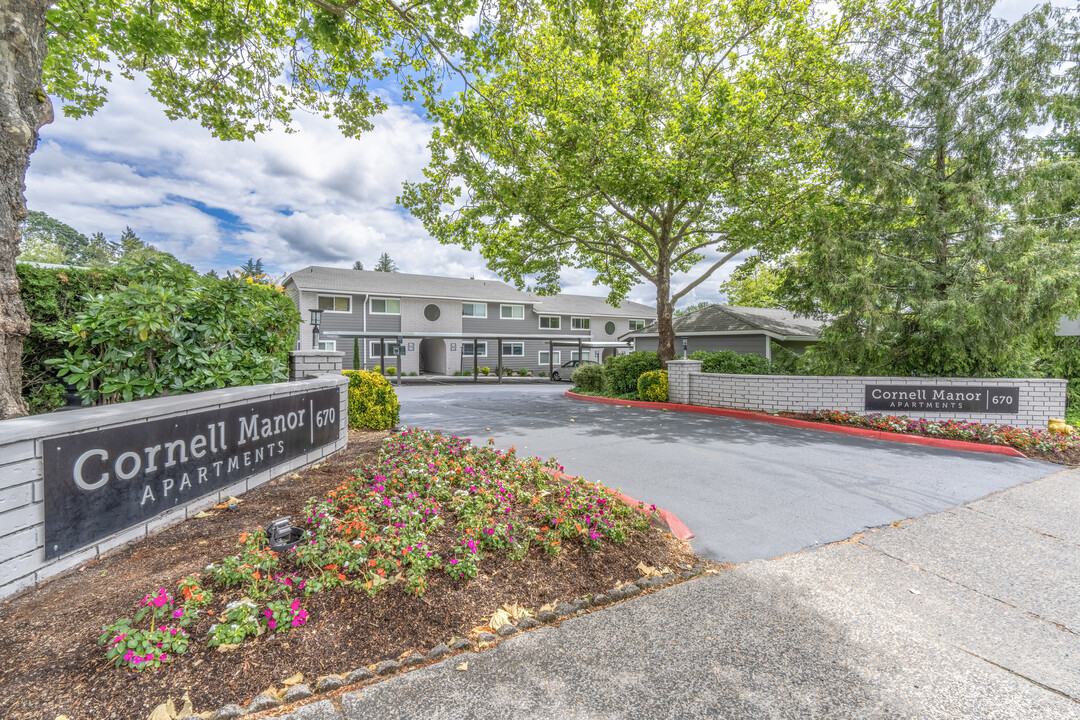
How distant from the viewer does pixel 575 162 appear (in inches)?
442

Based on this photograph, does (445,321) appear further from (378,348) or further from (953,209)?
(953,209)

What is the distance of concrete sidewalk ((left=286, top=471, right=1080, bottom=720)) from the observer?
196 cm

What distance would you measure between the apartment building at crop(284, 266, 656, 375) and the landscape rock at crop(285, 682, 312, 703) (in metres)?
20.8

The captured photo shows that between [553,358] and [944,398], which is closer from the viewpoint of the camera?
[944,398]

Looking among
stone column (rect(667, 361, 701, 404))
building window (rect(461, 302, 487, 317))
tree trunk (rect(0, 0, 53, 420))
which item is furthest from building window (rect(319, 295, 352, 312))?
tree trunk (rect(0, 0, 53, 420))

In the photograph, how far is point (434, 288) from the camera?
90.8 ft

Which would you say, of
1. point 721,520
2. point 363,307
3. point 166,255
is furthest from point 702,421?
point 363,307

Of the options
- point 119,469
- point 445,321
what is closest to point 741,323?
point 445,321

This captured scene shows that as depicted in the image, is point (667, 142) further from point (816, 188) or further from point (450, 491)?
point (450, 491)

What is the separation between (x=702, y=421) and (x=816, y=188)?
6.73 meters

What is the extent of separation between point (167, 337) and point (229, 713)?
11.0ft

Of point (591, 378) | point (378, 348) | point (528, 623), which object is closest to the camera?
point (528, 623)

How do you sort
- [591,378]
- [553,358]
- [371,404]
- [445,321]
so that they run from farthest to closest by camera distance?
[553,358], [445,321], [591,378], [371,404]

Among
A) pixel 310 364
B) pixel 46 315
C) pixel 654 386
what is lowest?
pixel 654 386
